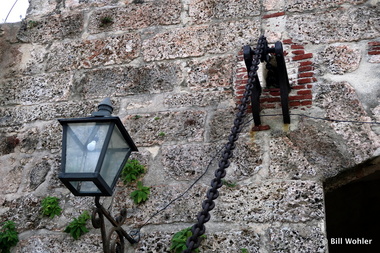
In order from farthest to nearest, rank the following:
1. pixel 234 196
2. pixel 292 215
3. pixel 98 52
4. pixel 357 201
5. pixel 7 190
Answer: pixel 357 201 → pixel 98 52 → pixel 7 190 → pixel 234 196 → pixel 292 215

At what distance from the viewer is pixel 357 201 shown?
13.7ft

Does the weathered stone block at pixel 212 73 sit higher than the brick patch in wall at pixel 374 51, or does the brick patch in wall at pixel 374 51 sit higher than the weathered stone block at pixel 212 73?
the brick patch in wall at pixel 374 51

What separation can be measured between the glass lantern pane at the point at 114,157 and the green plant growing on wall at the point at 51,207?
0.69 m

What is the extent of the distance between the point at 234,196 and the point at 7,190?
4.63ft

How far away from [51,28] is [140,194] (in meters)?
1.65

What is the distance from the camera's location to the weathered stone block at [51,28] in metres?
3.58

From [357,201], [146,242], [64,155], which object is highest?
[64,155]

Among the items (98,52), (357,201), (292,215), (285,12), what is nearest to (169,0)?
(98,52)

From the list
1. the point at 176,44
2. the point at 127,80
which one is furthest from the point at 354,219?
the point at 127,80

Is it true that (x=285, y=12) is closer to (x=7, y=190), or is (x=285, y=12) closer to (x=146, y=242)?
(x=146, y=242)

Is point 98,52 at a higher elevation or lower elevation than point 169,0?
lower

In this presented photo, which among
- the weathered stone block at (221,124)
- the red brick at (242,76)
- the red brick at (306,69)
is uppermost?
the red brick at (306,69)

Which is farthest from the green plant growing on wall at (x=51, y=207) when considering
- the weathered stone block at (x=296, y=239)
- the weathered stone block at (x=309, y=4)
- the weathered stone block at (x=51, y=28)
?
the weathered stone block at (x=309, y=4)

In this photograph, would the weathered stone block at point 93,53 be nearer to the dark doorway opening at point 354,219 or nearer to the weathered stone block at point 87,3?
A: the weathered stone block at point 87,3
